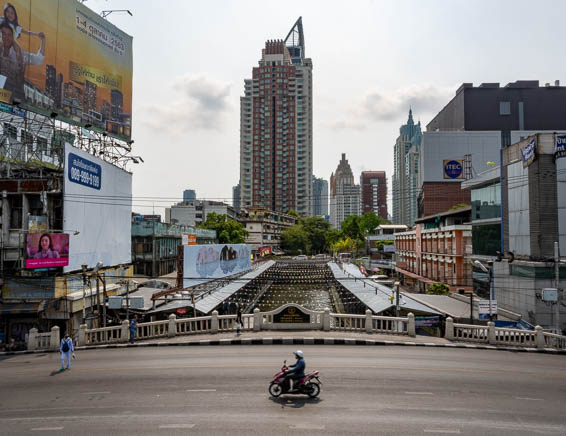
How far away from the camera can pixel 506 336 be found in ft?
70.9

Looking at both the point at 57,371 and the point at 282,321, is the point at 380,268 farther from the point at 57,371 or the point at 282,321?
the point at 57,371

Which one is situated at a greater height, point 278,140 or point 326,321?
point 278,140

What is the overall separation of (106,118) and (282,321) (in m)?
26.3

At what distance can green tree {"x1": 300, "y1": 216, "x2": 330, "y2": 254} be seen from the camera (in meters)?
126

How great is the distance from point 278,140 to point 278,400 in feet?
469

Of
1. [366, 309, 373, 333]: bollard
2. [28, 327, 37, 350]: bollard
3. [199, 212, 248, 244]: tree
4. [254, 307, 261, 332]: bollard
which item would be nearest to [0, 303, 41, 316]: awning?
[28, 327, 37, 350]: bollard

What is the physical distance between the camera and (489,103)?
91.2m

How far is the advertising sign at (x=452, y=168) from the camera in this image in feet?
282

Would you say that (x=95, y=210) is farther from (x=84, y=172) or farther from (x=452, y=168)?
(x=452, y=168)

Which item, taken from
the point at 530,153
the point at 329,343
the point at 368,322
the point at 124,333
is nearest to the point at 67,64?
the point at 124,333

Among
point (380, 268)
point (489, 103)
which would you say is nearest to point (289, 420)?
point (380, 268)

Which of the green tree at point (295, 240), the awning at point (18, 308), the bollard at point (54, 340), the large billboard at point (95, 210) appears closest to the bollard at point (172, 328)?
the bollard at point (54, 340)

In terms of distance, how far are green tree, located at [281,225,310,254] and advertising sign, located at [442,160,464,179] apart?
46237 mm

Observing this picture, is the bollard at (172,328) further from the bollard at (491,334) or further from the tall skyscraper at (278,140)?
the tall skyscraper at (278,140)
